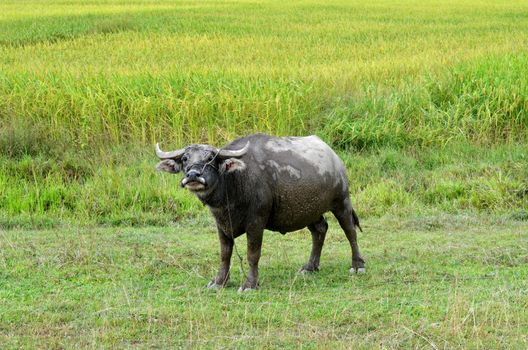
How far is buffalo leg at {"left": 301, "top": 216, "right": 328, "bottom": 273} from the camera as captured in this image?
730 centimetres

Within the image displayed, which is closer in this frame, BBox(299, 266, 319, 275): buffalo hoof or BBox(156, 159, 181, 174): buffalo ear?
BBox(156, 159, 181, 174): buffalo ear

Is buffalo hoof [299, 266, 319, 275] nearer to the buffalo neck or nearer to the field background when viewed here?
the field background

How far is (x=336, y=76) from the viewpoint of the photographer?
14844 millimetres

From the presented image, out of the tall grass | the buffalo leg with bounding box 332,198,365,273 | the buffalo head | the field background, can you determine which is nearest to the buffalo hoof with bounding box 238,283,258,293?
the field background

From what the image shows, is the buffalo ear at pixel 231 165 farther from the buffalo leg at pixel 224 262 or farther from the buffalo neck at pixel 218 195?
the buffalo leg at pixel 224 262

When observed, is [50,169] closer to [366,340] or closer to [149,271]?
[149,271]

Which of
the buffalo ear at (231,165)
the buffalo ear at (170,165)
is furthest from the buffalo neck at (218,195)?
the buffalo ear at (170,165)

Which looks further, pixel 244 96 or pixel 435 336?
pixel 244 96

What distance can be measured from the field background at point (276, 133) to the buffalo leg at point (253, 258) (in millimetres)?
137

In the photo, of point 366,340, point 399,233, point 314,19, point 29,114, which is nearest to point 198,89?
point 29,114

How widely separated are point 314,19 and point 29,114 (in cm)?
1727

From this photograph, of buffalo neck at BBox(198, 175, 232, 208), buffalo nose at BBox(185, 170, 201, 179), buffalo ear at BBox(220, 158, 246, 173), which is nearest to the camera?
buffalo nose at BBox(185, 170, 201, 179)

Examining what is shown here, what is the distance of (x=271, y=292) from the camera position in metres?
6.55

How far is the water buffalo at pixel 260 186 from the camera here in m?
6.43
